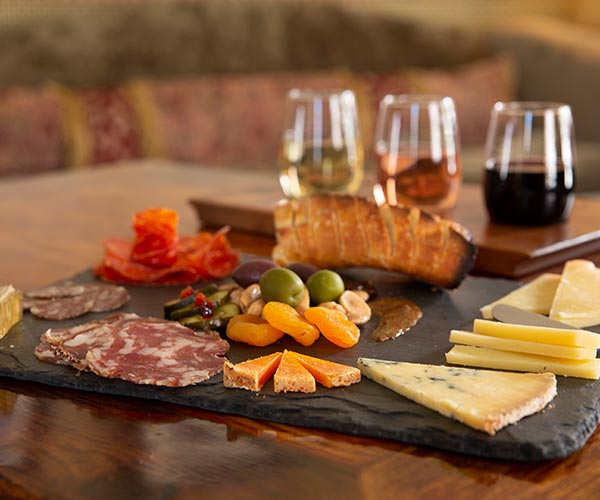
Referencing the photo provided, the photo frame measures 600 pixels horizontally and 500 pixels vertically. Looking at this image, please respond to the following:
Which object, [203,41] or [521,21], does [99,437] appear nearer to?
[203,41]

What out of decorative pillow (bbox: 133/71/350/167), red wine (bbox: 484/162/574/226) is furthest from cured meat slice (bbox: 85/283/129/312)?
decorative pillow (bbox: 133/71/350/167)

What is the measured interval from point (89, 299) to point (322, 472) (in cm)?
58

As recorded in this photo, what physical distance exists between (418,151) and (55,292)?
2.48 ft

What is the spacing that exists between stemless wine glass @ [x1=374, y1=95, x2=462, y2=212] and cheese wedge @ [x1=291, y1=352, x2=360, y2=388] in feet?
2.50

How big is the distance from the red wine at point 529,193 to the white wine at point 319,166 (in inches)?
11.6

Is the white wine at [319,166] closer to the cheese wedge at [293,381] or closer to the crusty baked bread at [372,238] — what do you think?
the crusty baked bread at [372,238]

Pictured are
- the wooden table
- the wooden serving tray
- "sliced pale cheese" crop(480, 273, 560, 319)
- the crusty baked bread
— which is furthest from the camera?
the wooden serving tray

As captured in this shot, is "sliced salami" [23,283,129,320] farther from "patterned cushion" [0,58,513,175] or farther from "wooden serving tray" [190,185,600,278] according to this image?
"patterned cushion" [0,58,513,175]

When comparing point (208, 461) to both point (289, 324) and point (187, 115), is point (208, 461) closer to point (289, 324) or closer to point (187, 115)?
point (289, 324)

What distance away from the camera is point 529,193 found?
1.62 metres

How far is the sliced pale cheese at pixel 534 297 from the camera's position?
3.89 ft

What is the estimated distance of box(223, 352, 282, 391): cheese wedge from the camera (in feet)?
3.06

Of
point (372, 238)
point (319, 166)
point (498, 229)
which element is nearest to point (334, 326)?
point (372, 238)

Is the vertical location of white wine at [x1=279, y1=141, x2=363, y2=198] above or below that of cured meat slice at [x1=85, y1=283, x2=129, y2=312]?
above
